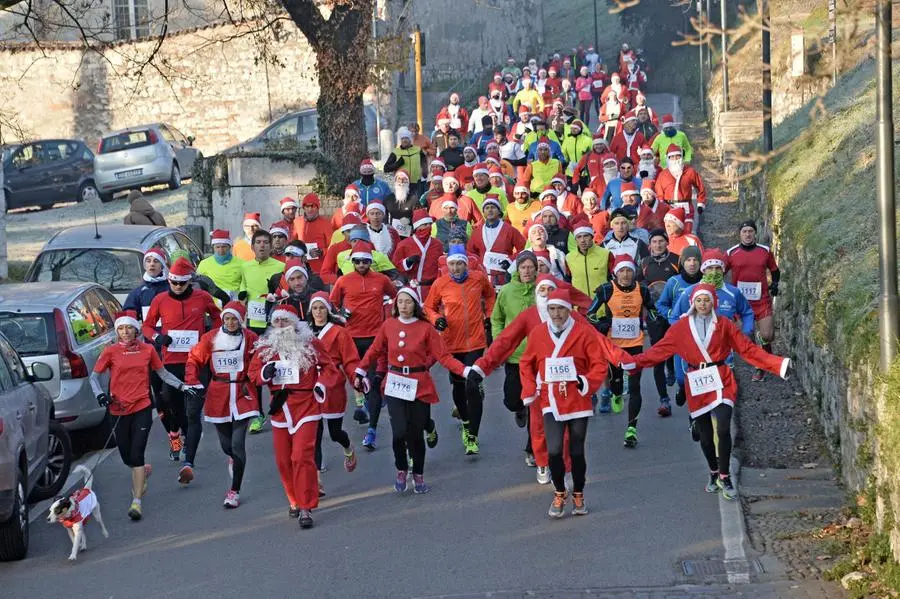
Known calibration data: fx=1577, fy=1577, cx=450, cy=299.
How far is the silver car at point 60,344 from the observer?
13.5 m

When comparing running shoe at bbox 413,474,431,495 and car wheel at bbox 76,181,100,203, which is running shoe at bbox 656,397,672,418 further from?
car wheel at bbox 76,181,100,203

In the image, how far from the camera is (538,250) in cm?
1467

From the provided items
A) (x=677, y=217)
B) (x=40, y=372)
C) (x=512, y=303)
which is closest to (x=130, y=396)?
(x=40, y=372)

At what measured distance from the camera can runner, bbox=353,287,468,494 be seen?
1201 centimetres

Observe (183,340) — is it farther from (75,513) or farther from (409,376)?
(75,513)

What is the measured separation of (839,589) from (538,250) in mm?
5985

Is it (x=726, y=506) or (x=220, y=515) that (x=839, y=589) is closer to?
(x=726, y=506)

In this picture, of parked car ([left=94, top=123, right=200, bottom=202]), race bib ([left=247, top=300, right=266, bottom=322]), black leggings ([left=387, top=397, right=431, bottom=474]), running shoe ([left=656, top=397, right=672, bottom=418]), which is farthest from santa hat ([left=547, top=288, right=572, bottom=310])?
parked car ([left=94, top=123, right=200, bottom=202])

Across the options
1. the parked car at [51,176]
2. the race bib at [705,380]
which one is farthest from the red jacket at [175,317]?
the parked car at [51,176]

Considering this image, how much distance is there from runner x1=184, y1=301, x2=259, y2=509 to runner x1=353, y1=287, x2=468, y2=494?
852 mm

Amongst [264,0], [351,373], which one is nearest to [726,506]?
[351,373]

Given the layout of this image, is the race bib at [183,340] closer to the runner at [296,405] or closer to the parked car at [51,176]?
the runner at [296,405]

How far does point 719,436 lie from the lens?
11.4 metres

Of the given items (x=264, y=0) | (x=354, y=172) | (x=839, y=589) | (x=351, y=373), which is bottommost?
(x=839, y=589)
